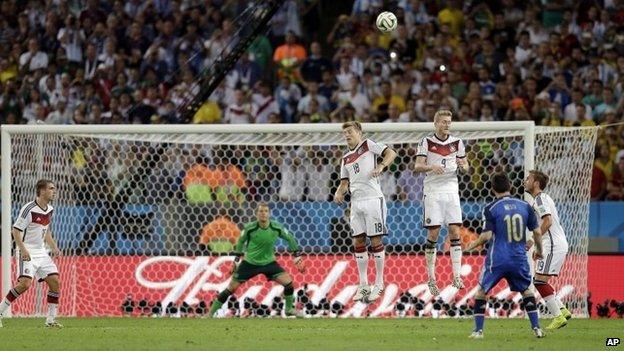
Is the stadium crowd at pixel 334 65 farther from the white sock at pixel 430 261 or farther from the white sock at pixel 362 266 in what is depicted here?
the white sock at pixel 362 266

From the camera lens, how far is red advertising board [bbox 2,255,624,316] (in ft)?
73.1

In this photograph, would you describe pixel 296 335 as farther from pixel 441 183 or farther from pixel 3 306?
pixel 3 306

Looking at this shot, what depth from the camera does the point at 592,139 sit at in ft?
72.6

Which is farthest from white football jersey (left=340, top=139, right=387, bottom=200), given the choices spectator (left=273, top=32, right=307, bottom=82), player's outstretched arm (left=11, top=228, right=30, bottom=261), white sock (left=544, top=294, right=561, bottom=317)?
spectator (left=273, top=32, right=307, bottom=82)

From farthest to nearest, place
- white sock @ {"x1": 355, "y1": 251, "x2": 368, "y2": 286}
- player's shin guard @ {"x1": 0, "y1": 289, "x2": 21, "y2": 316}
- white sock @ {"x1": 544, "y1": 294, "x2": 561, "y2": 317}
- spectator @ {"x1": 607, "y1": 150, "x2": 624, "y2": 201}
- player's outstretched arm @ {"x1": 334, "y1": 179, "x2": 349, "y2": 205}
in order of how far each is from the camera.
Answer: spectator @ {"x1": 607, "y1": 150, "x2": 624, "y2": 201}
player's shin guard @ {"x1": 0, "y1": 289, "x2": 21, "y2": 316}
white sock @ {"x1": 355, "y1": 251, "x2": 368, "y2": 286}
player's outstretched arm @ {"x1": 334, "y1": 179, "x2": 349, "y2": 205}
white sock @ {"x1": 544, "y1": 294, "x2": 561, "y2": 317}

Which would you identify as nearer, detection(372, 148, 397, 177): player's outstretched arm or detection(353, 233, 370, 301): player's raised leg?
detection(372, 148, 397, 177): player's outstretched arm

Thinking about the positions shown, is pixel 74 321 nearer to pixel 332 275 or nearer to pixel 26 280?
pixel 26 280

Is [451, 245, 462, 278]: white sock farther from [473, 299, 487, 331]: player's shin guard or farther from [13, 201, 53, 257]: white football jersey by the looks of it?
[13, 201, 53, 257]: white football jersey

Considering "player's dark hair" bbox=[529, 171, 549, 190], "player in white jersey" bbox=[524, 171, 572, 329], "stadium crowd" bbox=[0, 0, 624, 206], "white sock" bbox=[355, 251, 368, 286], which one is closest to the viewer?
"player in white jersey" bbox=[524, 171, 572, 329]

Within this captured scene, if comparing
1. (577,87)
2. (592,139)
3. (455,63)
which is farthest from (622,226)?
(455,63)

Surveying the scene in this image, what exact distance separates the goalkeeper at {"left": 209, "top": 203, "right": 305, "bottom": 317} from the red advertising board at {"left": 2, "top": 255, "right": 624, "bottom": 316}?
0.73 metres

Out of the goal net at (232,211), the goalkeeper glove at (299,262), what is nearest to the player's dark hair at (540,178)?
the goal net at (232,211)

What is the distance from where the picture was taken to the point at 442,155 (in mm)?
18750

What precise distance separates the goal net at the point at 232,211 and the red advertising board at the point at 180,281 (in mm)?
22
